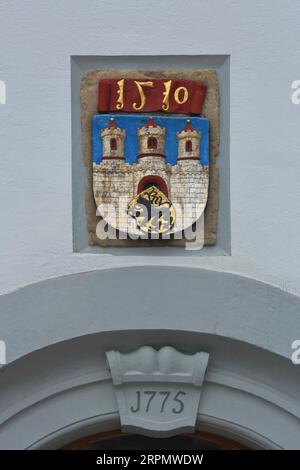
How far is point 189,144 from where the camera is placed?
3629mm

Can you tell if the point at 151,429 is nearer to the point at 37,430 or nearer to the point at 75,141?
the point at 37,430

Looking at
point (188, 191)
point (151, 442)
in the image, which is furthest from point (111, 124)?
point (151, 442)

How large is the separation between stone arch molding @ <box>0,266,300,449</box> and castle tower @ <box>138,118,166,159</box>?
35 cm

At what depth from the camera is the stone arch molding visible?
356 cm

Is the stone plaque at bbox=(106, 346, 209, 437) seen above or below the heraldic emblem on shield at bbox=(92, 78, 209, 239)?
below

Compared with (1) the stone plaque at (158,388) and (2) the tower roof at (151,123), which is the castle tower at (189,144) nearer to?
(2) the tower roof at (151,123)

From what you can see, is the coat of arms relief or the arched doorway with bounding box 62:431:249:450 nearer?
the coat of arms relief

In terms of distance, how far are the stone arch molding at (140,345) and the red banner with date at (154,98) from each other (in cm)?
49

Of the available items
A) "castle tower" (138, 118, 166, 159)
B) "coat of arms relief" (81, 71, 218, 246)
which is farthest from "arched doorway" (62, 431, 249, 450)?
"castle tower" (138, 118, 166, 159)

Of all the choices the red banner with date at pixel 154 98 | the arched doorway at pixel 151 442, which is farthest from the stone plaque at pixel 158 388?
the red banner with date at pixel 154 98

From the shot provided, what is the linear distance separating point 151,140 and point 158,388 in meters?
0.75

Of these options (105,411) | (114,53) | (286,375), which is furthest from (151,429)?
(114,53)

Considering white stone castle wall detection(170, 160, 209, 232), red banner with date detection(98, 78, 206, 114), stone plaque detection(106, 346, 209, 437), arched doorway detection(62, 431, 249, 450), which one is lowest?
arched doorway detection(62, 431, 249, 450)

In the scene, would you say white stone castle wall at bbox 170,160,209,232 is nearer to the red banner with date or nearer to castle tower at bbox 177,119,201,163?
castle tower at bbox 177,119,201,163
